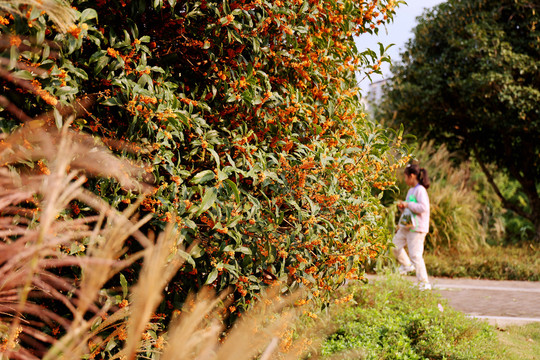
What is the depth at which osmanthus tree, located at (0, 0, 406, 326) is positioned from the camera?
1704mm

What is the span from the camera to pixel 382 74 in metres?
2.81

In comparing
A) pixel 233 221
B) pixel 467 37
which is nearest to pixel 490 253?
pixel 467 37

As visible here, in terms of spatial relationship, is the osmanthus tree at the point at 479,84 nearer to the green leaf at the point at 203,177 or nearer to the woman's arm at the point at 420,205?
the woman's arm at the point at 420,205

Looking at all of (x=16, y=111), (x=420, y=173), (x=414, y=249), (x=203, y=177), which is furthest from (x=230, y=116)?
(x=420, y=173)

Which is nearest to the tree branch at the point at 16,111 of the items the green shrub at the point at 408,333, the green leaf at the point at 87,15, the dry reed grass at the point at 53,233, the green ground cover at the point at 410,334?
the dry reed grass at the point at 53,233

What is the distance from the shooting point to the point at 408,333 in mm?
3637

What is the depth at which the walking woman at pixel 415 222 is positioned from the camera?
18.7 feet

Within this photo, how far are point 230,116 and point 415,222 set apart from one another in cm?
431

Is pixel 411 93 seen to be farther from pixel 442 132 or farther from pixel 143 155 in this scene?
pixel 143 155

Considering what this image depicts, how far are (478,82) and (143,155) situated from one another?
28.3 ft

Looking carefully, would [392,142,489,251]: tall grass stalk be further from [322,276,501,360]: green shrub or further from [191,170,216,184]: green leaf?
[191,170,216,184]: green leaf

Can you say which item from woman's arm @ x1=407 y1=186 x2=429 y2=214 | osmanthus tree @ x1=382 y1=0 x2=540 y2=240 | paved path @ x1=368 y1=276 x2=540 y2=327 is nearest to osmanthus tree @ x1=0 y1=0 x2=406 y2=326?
paved path @ x1=368 y1=276 x2=540 y2=327

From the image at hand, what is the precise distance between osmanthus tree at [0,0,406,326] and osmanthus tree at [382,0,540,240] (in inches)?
268

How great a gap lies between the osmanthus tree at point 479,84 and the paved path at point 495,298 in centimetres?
351
